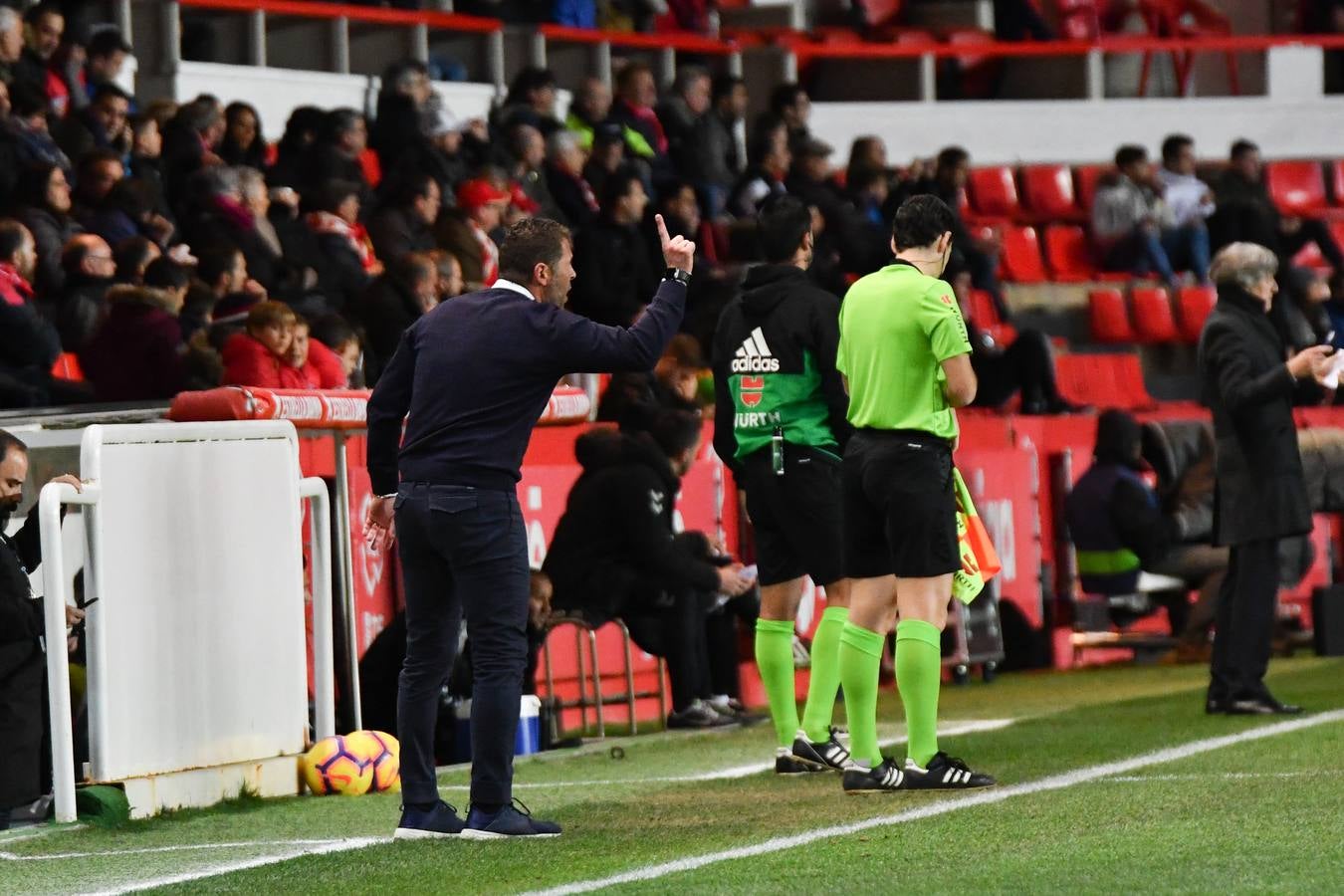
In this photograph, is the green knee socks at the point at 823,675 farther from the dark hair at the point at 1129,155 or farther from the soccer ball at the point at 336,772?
the dark hair at the point at 1129,155

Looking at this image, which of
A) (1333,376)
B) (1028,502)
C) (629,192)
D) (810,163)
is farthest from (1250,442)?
(810,163)

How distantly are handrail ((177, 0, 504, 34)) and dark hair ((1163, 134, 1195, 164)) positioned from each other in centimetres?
637

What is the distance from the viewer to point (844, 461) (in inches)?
341

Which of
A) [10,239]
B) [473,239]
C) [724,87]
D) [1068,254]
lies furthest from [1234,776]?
[1068,254]

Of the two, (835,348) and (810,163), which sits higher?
(810,163)

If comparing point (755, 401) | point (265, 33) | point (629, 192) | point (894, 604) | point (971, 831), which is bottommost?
→ point (971, 831)

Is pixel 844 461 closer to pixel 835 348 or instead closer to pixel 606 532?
pixel 835 348

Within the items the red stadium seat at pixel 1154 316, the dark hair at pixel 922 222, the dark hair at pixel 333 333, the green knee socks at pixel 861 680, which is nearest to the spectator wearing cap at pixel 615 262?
the dark hair at pixel 333 333

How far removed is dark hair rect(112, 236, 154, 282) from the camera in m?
13.7

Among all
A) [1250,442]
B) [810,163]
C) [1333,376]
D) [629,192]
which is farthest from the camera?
[810,163]

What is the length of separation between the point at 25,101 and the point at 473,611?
826 centimetres

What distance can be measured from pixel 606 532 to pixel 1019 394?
738 cm

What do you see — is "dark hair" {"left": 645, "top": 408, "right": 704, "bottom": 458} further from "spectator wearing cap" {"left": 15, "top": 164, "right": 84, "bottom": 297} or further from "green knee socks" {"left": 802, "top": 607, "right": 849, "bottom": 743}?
"spectator wearing cap" {"left": 15, "top": 164, "right": 84, "bottom": 297}

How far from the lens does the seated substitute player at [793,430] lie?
9406 mm
